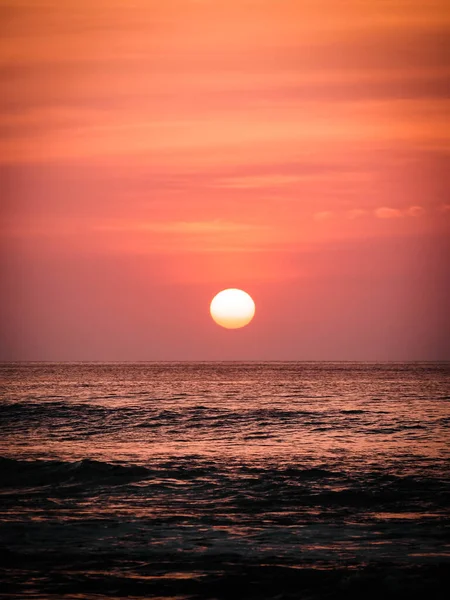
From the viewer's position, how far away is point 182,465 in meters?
29.5

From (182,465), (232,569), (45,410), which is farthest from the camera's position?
(45,410)

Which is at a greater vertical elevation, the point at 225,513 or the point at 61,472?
the point at 61,472

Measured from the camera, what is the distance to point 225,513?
68.1 ft

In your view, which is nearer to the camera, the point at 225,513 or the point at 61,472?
the point at 225,513

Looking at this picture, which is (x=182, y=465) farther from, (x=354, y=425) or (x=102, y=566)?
(x=354, y=425)

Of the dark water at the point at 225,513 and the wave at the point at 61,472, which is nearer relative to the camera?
the dark water at the point at 225,513

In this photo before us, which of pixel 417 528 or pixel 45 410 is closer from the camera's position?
pixel 417 528

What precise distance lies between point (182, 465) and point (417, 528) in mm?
12390

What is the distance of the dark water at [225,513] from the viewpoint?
14.5 metres

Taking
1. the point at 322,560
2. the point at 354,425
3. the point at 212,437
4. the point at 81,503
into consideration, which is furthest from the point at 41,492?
the point at 354,425

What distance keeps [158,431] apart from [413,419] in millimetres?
17014

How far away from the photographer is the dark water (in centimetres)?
1455

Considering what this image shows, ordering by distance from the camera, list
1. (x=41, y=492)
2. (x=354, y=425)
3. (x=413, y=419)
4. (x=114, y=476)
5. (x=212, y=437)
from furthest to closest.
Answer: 1. (x=413, y=419)
2. (x=354, y=425)
3. (x=212, y=437)
4. (x=114, y=476)
5. (x=41, y=492)

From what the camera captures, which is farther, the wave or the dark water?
the wave
